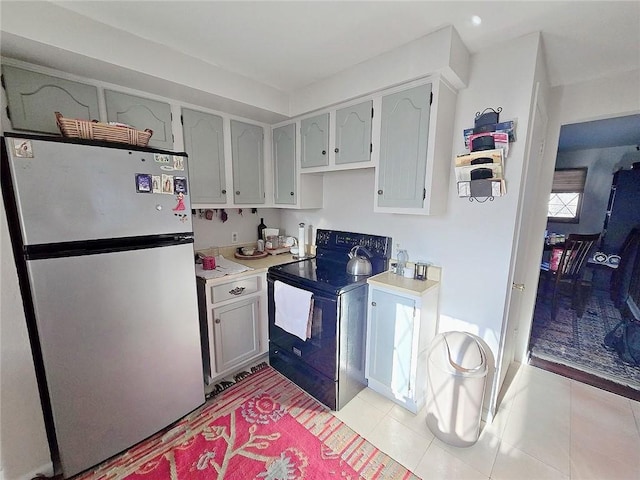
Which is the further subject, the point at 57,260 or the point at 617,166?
the point at 617,166

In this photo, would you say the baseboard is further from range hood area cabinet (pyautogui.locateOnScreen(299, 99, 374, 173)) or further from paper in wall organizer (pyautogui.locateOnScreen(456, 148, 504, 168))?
range hood area cabinet (pyautogui.locateOnScreen(299, 99, 374, 173))

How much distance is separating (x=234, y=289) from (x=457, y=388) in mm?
1643

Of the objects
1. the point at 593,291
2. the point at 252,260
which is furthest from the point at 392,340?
the point at 593,291

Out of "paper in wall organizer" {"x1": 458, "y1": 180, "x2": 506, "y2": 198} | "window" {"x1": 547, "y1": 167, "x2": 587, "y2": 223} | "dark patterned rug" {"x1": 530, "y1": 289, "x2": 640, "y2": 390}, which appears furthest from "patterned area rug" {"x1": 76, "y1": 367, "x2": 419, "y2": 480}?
"window" {"x1": 547, "y1": 167, "x2": 587, "y2": 223}

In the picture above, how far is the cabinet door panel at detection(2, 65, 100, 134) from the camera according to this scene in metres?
1.35

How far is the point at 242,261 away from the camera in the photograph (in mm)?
2428

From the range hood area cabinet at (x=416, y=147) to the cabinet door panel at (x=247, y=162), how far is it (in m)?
1.21

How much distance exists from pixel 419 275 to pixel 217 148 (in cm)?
192

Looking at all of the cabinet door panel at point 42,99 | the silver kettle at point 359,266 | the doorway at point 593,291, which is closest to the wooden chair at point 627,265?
the doorway at point 593,291

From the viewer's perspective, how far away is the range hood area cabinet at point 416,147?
1593 mm

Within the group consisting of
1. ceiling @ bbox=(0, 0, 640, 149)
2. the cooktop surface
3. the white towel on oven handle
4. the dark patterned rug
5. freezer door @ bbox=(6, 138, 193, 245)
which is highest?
ceiling @ bbox=(0, 0, 640, 149)

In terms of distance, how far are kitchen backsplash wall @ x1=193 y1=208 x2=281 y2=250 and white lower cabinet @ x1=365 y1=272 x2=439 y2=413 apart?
1.49 metres

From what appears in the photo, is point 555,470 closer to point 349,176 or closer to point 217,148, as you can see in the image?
point 349,176

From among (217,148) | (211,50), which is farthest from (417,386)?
(211,50)
